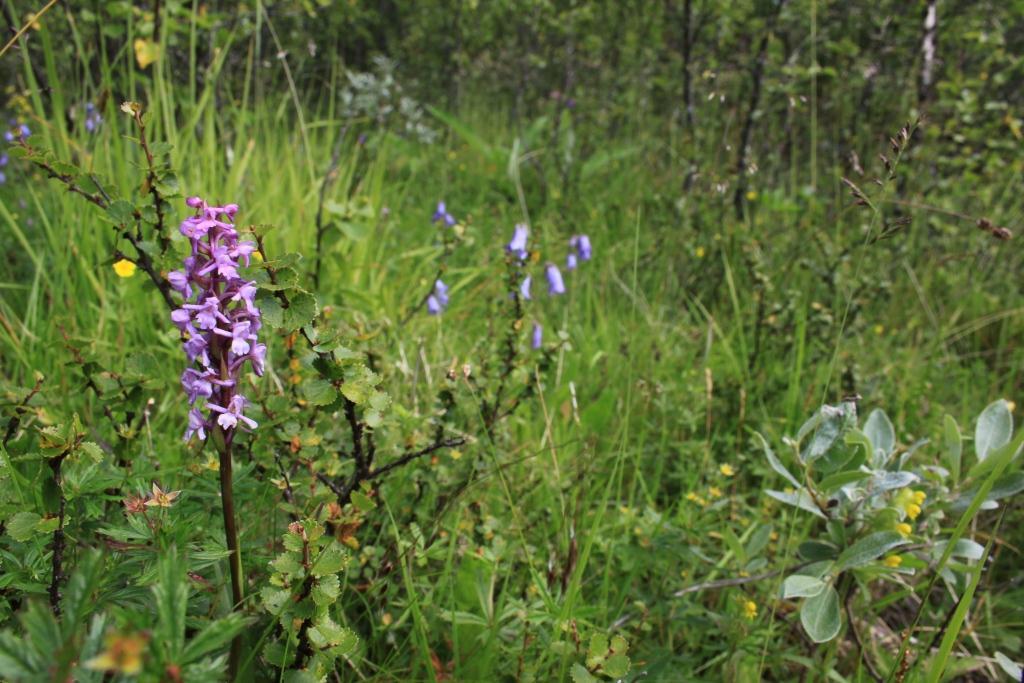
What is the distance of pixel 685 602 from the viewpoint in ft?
4.58

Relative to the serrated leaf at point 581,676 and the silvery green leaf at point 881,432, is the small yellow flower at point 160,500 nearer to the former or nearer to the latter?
the serrated leaf at point 581,676

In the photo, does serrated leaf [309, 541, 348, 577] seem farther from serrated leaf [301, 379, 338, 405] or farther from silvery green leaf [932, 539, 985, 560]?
silvery green leaf [932, 539, 985, 560]

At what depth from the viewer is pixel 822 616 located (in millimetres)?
1263

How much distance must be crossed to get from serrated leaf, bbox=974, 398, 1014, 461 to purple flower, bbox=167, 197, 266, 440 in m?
1.26

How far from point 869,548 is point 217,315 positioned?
107 cm

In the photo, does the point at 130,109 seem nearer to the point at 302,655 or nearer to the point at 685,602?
the point at 302,655

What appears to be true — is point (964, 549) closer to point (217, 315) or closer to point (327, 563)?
point (327, 563)

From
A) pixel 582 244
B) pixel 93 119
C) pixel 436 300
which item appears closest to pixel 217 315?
pixel 436 300

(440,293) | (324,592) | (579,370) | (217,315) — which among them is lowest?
(579,370)

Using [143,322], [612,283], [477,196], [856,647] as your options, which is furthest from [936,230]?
[143,322]

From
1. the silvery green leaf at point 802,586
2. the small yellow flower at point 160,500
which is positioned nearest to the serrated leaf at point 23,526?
the small yellow flower at point 160,500

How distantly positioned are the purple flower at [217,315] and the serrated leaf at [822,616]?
96 centimetres

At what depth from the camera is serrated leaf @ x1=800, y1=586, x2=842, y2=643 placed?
1.24m

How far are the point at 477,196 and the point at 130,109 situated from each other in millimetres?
3503
